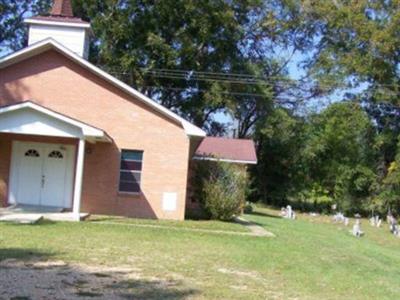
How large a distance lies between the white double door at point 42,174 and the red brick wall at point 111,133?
23.3 inches

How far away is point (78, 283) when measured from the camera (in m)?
9.73

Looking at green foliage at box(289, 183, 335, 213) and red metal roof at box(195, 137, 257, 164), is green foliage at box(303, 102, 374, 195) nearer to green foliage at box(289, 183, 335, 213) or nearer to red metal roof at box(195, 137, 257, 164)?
green foliage at box(289, 183, 335, 213)

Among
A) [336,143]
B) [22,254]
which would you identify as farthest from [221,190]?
[336,143]

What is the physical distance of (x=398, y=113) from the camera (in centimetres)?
5006

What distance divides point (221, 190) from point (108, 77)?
5982mm

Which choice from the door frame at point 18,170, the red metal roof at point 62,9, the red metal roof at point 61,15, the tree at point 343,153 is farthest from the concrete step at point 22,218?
the tree at point 343,153

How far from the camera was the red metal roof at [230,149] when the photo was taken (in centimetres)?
3516

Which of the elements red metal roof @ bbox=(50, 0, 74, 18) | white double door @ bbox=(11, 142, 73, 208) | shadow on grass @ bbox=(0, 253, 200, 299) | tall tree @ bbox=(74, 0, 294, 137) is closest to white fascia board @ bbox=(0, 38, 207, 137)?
white double door @ bbox=(11, 142, 73, 208)

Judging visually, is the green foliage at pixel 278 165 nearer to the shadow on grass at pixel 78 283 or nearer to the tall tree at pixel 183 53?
the tall tree at pixel 183 53

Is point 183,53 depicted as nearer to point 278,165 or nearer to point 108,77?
point 278,165

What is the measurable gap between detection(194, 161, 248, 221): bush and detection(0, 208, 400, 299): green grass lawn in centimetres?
409

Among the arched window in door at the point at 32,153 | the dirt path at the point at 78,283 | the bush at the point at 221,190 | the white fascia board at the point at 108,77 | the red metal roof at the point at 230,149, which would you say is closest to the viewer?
the dirt path at the point at 78,283

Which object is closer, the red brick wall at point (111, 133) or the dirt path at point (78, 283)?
the dirt path at point (78, 283)

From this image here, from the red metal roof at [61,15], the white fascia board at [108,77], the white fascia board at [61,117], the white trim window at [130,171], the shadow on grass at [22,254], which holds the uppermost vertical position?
the red metal roof at [61,15]
